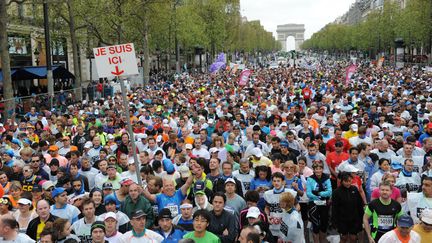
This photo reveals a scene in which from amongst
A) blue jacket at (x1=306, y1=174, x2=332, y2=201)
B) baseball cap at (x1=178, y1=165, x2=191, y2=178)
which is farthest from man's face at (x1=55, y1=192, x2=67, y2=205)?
blue jacket at (x1=306, y1=174, x2=332, y2=201)

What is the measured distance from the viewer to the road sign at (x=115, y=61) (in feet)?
23.2

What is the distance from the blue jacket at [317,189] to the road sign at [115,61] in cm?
309

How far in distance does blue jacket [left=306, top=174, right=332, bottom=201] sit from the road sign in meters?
3.09

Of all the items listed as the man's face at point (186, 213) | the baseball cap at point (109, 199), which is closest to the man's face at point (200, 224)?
the man's face at point (186, 213)

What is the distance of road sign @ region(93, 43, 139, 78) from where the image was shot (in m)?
7.08

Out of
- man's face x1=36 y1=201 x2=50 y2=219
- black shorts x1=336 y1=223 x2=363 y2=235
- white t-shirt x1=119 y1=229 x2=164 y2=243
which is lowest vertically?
black shorts x1=336 y1=223 x2=363 y2=235

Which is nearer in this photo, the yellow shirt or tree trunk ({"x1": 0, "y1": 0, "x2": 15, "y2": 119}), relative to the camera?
the yellow shirt

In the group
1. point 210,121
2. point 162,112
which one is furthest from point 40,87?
point 210,121

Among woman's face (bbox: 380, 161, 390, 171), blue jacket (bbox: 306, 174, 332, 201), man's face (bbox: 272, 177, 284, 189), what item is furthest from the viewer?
woman's face (bbox: 380, 161, 390, 171)

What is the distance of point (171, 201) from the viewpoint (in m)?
7.18

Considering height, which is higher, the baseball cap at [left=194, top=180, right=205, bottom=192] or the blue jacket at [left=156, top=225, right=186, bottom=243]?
the baseball cap at [left=194, top=180, right=205, bottom=192]

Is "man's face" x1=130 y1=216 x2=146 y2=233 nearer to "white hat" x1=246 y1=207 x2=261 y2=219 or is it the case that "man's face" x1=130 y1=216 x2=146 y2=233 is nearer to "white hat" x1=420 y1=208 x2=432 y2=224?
"white hat" x1=246 y1=207 x2=261 y2=219

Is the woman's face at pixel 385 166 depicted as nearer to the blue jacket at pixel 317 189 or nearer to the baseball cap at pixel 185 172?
the blue jacket at pixel 317 189

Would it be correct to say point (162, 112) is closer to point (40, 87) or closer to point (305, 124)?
point (305, 124)
